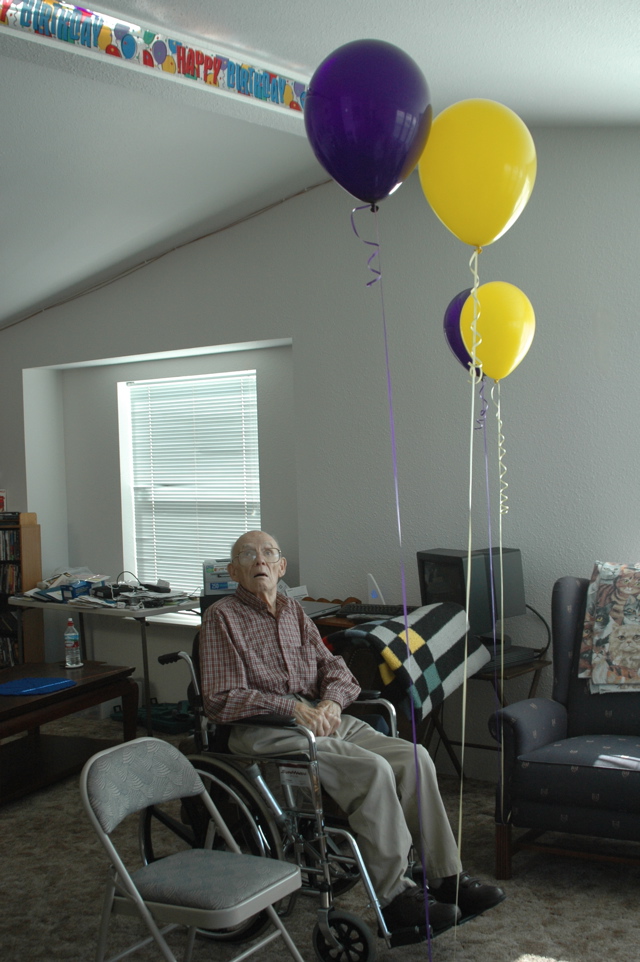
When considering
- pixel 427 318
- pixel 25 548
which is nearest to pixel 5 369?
pixel 25 548

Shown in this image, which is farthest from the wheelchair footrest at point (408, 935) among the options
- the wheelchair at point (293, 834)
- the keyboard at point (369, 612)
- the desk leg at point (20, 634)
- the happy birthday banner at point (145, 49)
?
the desk leg at point (20, 634)

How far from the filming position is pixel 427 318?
4.29m

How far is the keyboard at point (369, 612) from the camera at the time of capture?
403 centimetres

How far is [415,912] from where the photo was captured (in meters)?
2.52

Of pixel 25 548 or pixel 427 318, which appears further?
pixel 25 548

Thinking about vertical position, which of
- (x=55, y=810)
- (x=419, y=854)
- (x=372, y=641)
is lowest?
(x=55, y=810)

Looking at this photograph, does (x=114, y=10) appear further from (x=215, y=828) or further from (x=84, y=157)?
(x=215, y=828)

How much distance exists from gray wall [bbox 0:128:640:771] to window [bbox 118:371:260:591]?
1.04 feet

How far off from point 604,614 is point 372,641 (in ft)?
3.08

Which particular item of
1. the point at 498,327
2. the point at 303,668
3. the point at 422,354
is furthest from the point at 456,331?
the point at 303,668

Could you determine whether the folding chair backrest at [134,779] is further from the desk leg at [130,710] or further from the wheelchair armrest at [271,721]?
the desk leg at [130,710]

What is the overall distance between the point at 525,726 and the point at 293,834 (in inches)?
38.2

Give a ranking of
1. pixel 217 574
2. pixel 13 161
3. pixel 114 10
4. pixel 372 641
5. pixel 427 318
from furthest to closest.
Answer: pixel 217 574 < pixel 427 318 < pixel 13 161 < pixel 372 641 < pixel 114 10

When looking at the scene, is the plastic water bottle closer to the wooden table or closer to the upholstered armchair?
the wooden table
